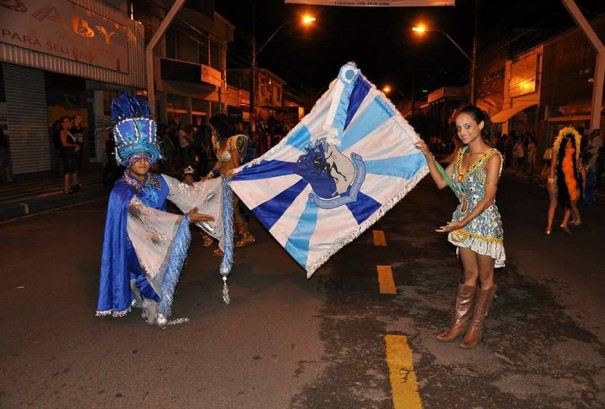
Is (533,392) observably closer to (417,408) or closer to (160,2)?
(417,408)

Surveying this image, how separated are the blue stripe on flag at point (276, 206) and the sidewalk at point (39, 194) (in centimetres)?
711

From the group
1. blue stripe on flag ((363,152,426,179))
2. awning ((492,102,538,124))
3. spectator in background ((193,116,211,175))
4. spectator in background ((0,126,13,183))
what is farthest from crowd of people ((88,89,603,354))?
awning ((492,102,538,124))

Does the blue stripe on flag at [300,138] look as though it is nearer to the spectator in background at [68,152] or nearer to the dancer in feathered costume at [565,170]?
the dancer in feathered costume at [565,170]

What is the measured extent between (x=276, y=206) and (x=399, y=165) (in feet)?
4.16

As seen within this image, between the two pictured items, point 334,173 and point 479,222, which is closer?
point 479,222

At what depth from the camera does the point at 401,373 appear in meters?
3.68

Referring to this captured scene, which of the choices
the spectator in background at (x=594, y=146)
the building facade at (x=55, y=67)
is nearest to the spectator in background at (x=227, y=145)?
the building facade at (x=55, y=67)

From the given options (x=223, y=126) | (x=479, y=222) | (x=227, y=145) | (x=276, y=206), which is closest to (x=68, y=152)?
(x=223, y=126)

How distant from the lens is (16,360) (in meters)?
3.92

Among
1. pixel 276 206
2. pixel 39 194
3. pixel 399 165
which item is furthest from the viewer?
pixel 39 194

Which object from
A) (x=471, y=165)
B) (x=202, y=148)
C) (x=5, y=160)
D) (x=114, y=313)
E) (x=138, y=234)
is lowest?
(x=114, y=313)

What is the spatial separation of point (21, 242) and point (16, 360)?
4.61 meters

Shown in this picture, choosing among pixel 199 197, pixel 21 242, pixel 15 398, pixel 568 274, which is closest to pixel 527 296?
pixel 568 274

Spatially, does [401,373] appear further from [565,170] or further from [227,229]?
[565,170]
